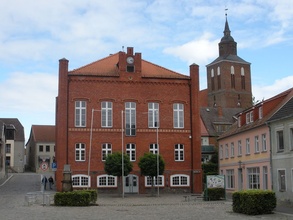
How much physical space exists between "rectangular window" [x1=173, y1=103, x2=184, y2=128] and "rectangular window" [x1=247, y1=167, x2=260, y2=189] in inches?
397

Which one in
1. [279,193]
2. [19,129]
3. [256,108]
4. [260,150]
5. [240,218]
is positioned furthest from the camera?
[19,129]

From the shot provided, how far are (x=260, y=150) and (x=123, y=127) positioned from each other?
15.4 m

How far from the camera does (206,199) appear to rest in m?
37.5

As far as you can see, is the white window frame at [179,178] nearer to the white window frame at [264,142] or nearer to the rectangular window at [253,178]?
the rectangular window at [253,178]

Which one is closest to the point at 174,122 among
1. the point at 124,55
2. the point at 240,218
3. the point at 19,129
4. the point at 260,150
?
the point at 124,55

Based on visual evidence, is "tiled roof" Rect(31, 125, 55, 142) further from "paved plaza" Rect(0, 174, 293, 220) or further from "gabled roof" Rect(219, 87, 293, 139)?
"paved plaza" Rect(0, 174, 293, 220)

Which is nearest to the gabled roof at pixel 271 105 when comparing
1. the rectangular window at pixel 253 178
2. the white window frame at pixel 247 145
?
the white window frame at pixel 247 145

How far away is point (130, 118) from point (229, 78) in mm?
57076

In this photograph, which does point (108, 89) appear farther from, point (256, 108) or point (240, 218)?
point (240, 218)

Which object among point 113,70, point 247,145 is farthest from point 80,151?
point 247,145

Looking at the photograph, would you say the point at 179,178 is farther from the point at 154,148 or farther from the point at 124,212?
the point at 124,212

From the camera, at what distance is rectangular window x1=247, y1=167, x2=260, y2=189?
41.6m

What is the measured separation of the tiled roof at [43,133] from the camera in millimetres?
99875

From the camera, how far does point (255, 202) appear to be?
2447cm
